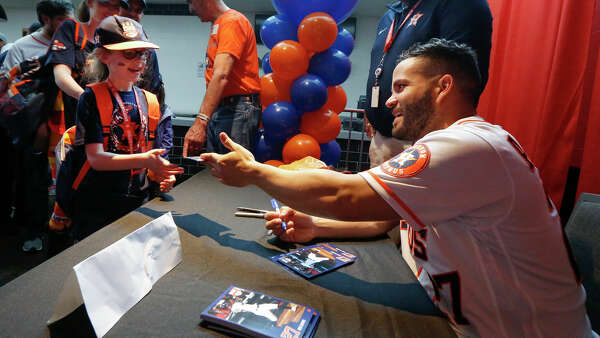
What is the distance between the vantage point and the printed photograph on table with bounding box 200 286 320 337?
2.05ft

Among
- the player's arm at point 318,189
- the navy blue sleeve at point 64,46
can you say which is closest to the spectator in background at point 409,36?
the player's arm at point 318,189

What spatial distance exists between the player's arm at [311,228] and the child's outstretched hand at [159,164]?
465mm

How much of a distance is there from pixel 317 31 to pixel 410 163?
1.82 meters

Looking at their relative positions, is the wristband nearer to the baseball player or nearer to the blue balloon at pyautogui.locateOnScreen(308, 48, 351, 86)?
the blue balloon at pyautogui.locateOnScreen(308, 48, 351, 86)

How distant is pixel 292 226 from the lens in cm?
111

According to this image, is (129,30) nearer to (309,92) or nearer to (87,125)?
(87,125)

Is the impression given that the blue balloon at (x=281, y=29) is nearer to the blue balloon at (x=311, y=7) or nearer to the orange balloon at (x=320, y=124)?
the blue balloon at (x=311, y=7)

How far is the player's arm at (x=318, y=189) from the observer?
79cm

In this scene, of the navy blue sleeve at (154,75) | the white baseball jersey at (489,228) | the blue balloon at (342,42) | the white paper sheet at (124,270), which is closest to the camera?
the white paper sheet at (124,270)

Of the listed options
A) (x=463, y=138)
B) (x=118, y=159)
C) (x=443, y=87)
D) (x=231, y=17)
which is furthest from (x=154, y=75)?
(x=463, y=138)

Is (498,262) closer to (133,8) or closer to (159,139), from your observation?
(159,139)

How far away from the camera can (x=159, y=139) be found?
159 cm

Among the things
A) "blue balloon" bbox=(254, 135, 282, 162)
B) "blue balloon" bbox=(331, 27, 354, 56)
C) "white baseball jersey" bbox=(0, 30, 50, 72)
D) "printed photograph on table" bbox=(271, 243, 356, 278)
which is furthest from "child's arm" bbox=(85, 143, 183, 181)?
"blue balloon" bbox=(331, 27, 354, 56)

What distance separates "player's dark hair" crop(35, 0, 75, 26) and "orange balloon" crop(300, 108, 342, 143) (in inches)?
67.4
